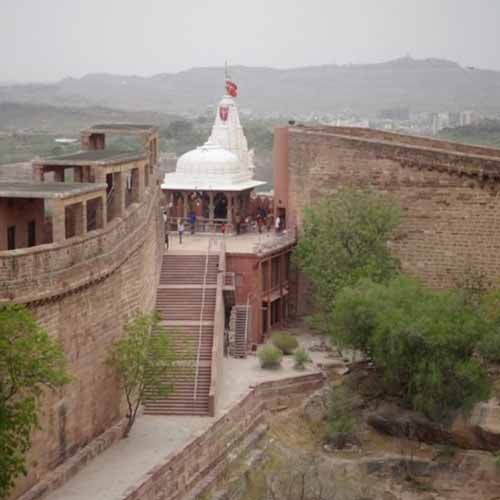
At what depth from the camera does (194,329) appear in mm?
31906

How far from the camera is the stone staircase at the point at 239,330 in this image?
1368 inches

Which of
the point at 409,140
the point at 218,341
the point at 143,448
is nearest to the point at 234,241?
the point at 409,140

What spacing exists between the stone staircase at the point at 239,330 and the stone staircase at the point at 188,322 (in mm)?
1523

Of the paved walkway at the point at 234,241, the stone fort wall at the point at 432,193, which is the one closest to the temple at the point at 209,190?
the paved walkway at the point at 234,241

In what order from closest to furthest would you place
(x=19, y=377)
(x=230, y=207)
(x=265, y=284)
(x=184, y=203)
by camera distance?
(x=19, y=377) → (x=265, y=284) → (x=230, y=207) → (x=184, y=203)

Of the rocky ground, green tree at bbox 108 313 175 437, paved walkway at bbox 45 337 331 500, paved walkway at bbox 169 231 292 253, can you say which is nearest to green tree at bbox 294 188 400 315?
paved walkway at bbox 169 231 292 253

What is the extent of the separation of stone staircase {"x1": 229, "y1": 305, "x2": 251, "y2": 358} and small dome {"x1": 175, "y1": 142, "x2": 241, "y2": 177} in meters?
6.89

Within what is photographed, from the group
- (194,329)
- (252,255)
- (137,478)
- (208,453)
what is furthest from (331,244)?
(137,478)

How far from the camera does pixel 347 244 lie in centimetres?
3581

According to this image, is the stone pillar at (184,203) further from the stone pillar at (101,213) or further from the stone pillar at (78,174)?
the stone pillar at (101,213)

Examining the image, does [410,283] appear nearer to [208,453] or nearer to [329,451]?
[329,451]

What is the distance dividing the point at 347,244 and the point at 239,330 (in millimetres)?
4066

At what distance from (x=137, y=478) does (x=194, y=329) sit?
811 centimetres

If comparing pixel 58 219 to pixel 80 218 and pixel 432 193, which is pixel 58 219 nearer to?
pixel 80 218
